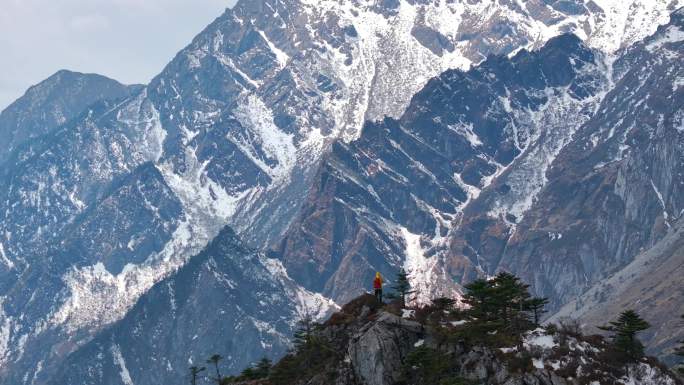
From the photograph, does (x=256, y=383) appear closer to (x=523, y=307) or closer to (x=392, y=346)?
(x=392, y=346)

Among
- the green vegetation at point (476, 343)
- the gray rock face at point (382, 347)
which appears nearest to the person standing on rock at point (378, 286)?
the green vegetation at point (476, 343)

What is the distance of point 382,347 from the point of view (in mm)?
175875

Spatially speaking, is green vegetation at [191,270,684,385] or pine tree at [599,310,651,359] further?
pine tree at [599,310,651,359]

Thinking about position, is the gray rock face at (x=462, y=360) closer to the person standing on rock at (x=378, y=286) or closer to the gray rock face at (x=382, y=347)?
the gray rock face at (x=382, y=347)

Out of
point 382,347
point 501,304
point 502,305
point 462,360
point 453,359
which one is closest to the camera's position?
point 462,360

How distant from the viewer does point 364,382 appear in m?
175

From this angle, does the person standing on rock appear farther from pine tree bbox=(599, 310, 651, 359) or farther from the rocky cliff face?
pine tree bbox=(599, 310, 651, 359)

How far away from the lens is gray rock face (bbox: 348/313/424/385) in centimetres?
17500

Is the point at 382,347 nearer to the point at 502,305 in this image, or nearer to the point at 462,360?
the point at 462,360

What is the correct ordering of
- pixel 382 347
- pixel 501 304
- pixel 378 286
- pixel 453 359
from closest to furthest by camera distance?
pixel 453 359, pixel 382 347, pixel 501 304, pixel 378 286

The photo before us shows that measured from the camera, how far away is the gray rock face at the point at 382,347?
17500 centimetres

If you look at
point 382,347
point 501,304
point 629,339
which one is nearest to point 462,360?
point 382,347

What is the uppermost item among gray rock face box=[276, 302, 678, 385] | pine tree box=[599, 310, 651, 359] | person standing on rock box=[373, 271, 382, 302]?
person standing on rock box=[373, 271, 382, 302]

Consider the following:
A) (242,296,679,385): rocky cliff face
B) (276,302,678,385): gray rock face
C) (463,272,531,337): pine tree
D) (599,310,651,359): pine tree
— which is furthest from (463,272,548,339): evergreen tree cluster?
(599,310,651,359): pine tree
